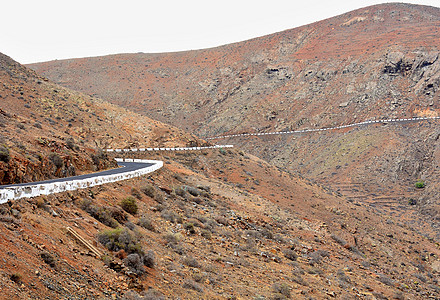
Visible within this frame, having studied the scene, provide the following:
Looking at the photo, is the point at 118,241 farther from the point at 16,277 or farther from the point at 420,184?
the point at 420,184

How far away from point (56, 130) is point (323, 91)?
6058 centimetres

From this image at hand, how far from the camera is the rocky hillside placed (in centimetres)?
5328

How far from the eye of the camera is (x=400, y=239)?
30.1m

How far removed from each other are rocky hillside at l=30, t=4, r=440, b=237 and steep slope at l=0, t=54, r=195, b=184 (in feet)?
88.6

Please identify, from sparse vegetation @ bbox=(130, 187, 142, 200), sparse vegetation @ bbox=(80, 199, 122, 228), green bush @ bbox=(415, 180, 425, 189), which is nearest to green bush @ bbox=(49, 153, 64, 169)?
sparse vegetation @ bbox=(130, 187, 142, 200)

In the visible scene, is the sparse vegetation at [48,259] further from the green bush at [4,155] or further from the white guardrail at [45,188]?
the green bush at [4,155]

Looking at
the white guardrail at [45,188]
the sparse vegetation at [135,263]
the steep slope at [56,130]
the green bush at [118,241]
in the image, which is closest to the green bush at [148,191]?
the white guardrail at [45,188]

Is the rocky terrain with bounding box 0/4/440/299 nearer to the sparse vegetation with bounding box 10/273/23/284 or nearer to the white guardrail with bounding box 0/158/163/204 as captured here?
the sparse vegetation with bounding box 10/273/23/284

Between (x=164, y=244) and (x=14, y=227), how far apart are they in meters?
5.39

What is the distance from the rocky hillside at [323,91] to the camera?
175ft

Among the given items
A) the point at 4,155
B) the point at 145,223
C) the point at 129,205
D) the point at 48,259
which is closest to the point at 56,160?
the point at 4,155

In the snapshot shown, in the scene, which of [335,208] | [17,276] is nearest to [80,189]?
[17,276]

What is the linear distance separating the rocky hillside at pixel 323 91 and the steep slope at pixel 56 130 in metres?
27.0

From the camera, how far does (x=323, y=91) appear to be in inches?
2990
